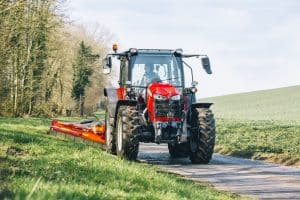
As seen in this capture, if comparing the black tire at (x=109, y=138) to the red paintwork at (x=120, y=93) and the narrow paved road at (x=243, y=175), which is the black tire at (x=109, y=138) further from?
the narrow paved road at (x=243, y=175)

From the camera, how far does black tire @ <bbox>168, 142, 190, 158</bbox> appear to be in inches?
602

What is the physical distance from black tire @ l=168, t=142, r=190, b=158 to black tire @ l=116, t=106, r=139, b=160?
2244 millimetres

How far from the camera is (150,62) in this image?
1467 centimetres

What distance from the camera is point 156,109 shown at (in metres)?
13.7

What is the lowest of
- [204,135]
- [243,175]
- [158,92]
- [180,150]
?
[243,175]

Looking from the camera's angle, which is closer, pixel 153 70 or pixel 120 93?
pixel 153 70

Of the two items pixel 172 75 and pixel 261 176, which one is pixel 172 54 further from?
pixel 261 176

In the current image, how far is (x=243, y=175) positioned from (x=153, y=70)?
13.6 ft

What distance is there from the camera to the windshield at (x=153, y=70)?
1459 cm

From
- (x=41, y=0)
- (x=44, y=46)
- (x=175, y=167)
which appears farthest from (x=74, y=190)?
(x=44, y=46)

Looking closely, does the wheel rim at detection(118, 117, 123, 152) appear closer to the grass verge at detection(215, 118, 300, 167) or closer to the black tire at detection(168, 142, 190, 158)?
the black tire at detection(168, 142, 190, 158)

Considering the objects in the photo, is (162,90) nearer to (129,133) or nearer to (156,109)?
(156,109)

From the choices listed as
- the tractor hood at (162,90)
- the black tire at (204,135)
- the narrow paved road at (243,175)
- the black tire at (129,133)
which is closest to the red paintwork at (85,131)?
the narrow paved road at (243,175)

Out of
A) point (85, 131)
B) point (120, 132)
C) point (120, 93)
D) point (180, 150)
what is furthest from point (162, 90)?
point (85, 131)
